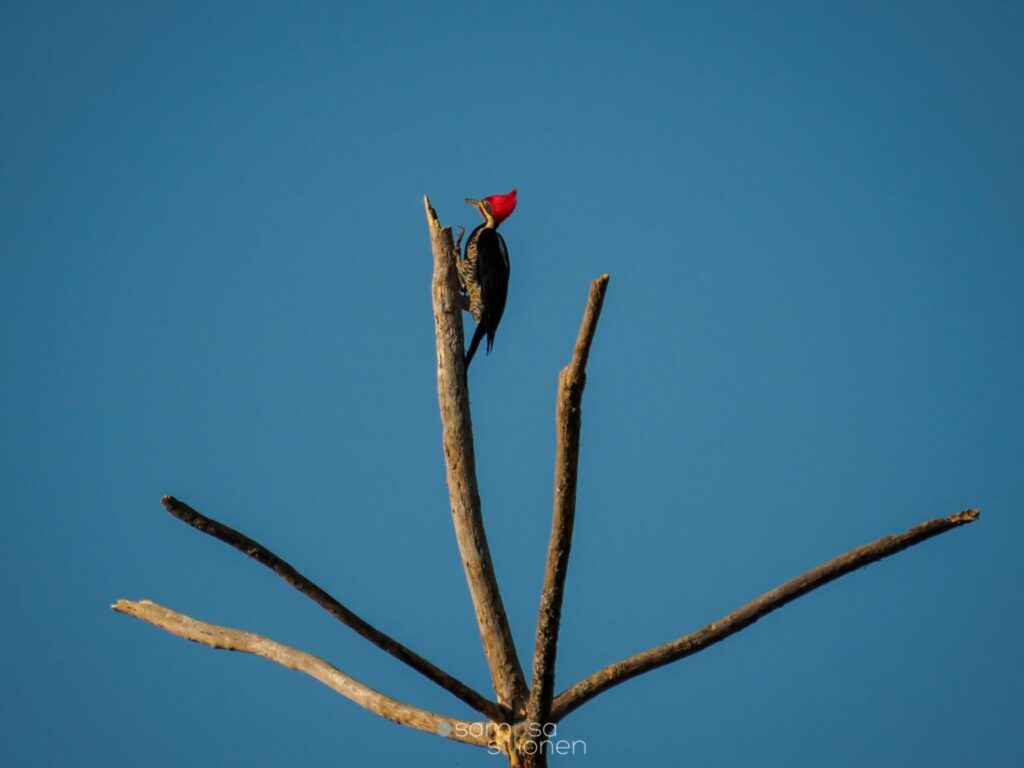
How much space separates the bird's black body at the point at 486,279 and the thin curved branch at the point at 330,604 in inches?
139

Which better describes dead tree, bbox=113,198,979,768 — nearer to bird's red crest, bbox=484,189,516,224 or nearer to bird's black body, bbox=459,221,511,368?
bird's black body, bbox=459,221,511,368

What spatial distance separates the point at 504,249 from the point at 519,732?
15.6 ft

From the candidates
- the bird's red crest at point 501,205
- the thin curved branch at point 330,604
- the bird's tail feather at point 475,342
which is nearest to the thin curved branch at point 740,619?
the thin curved branch at point 330,604

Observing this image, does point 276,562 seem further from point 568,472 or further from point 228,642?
point 568,472

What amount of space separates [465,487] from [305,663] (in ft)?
3.04

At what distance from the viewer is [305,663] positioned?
4125 millimetres

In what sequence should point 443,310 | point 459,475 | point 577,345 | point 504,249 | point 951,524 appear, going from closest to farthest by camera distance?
1. point 577,345
2. point 951,524
3. point 459,475
4. point 443,310
5. point 504,249

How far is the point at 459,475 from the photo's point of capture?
13.5 feet

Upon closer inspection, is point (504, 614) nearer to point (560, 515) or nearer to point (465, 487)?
point (465, 487)

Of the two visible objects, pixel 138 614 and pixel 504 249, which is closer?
pixel 138 614

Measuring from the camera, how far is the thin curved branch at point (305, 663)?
371 centimetres

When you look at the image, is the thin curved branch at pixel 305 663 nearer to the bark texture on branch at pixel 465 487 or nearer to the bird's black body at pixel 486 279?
the bark texture on branch at pixel 465 487

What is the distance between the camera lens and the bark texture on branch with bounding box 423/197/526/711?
3834mm

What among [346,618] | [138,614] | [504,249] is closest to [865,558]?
→ [346,618]
